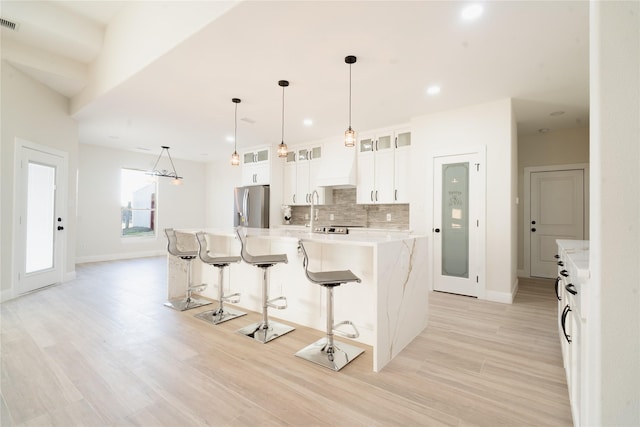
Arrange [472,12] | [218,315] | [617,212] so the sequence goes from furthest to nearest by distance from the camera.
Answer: [218,315], [472,12], [617,212]

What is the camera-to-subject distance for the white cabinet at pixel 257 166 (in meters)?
6.74

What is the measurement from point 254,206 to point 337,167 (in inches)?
86.5

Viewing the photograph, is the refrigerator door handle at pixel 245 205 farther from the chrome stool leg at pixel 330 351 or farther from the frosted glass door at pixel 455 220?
the chrome stool leg at pixel 330 351

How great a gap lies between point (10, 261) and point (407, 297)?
5173mm

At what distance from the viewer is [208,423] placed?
1627 mm

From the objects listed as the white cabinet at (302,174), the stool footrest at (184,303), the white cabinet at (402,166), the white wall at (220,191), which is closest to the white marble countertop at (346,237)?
the stool footrest at (184,303)

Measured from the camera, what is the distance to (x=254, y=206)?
6.71 m

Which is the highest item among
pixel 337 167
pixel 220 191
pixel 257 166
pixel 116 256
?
pixel 257 166

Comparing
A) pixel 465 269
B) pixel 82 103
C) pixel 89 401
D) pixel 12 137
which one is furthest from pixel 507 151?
pixel 12 137

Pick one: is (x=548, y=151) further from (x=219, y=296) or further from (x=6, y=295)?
(x=6, y=295)

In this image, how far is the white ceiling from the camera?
239 cm

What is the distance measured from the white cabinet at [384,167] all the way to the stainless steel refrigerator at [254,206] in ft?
7.18

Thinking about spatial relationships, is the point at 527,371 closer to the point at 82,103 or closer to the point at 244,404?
the point at 244,404

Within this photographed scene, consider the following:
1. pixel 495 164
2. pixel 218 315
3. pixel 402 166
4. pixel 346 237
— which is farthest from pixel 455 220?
pixel 218 315
